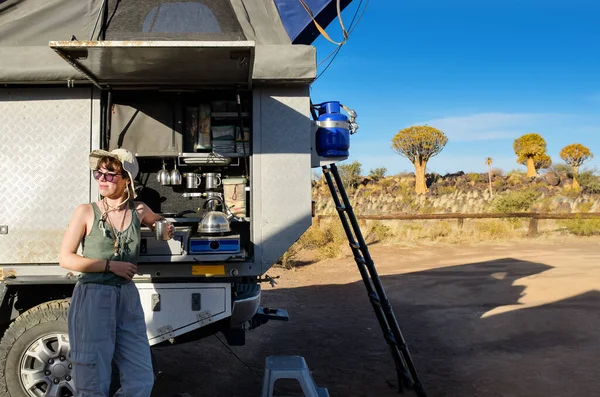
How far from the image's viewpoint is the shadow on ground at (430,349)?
532cm

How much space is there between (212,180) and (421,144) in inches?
1328

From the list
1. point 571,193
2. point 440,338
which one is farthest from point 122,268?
point 571,193

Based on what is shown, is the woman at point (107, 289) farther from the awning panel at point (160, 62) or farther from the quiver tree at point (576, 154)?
the quiver tree at point (576, 154)

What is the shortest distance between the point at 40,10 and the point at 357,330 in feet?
17.9

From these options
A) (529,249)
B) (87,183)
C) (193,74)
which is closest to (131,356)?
(87,183)

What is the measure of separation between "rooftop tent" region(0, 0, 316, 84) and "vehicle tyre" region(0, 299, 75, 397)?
1833 mm

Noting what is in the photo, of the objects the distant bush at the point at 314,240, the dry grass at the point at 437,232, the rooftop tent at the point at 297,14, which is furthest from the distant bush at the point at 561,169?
the rooftop tent at the point at 297,14

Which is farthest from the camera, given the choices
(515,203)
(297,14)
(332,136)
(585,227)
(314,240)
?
(515,203)

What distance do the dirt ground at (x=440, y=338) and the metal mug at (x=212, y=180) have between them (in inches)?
77.5

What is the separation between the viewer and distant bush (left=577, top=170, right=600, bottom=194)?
108 feet

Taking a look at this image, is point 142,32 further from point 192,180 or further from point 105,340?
point 105,340

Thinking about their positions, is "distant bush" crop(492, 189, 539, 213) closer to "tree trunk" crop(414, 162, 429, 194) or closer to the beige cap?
A: "tree trunk" crop(414, 162, 429, 194)

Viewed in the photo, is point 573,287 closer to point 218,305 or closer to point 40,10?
point 218,305

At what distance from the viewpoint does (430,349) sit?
259 inches
